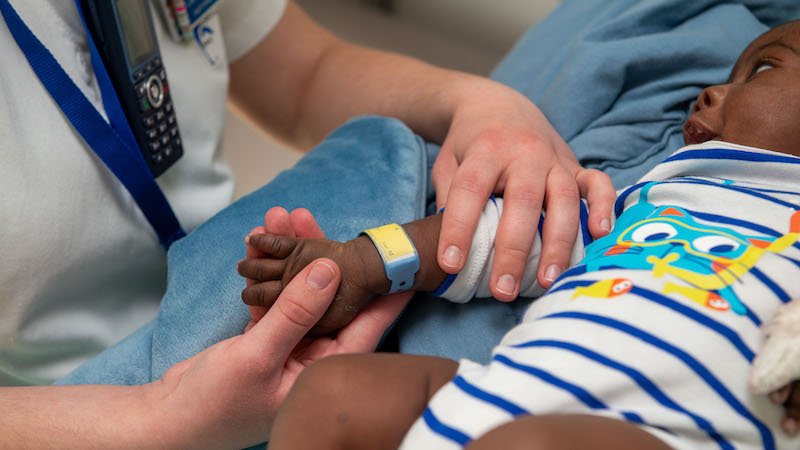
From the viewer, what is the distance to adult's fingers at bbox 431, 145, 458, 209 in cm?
76

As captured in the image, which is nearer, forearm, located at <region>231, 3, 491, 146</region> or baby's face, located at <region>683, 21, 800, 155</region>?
baby's face, located at <region>683, 21, 800, 155</region>

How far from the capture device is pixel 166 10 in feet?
2.81

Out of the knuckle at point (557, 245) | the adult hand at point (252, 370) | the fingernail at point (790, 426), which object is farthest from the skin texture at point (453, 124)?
the fingernail at point (790, 426)

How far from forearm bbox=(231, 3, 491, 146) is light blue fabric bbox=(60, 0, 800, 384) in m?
0.13

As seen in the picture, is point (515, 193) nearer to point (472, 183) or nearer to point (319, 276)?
point (472, 183)

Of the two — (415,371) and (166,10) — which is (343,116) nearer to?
(166,10)

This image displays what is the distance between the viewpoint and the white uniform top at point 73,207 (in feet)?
2.30

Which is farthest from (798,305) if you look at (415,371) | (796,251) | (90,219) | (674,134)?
(90,219)

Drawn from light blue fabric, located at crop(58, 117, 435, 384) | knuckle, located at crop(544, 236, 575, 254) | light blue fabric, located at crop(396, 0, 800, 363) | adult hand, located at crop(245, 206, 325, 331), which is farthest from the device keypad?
knuckle, located at crop(544, 236, 575, 254)

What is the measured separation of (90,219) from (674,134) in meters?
0.62

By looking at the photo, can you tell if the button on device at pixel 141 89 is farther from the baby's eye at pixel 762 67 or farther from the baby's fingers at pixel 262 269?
the baby's eye at pixel 762 67

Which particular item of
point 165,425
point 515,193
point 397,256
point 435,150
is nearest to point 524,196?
point 515,193

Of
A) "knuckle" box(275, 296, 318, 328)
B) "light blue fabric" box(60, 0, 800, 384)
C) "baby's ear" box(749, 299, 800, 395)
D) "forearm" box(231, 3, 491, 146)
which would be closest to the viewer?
"baby's ear" box(749, 299, 800, 395)

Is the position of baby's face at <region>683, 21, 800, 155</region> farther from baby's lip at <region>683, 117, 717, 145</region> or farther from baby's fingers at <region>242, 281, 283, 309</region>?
baby's fingers at <region>242, 281, 283, 309</region>
